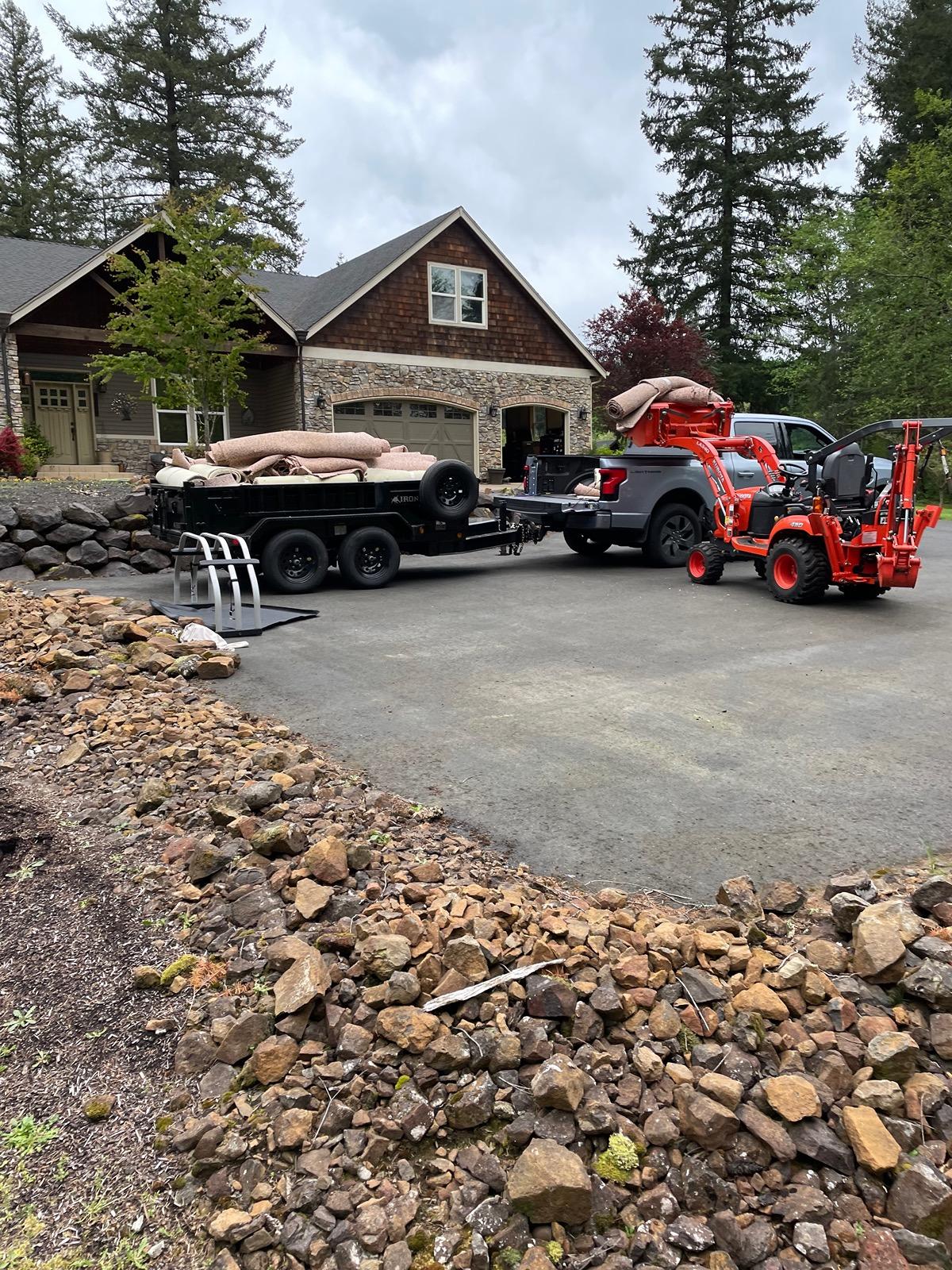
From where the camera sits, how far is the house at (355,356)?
67.1ft

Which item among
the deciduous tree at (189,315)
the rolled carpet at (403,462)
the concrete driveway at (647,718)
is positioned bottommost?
the concrete driveway at (647,718)

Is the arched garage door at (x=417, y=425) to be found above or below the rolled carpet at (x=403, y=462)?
above

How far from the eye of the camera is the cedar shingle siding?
75.3ft

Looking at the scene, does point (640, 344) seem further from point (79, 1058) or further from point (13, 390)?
point (79, 1058)

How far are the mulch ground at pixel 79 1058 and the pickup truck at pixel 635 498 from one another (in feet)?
30.9

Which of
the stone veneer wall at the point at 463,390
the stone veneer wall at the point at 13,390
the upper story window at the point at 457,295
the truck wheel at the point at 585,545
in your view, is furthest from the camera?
the upper story window at the point at 457,295

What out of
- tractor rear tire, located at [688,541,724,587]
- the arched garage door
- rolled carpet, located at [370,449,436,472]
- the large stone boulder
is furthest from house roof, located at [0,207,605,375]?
the large stone boulder

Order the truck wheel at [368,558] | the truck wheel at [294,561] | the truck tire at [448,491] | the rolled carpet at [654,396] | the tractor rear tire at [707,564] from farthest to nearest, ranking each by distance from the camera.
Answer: the rolled carpet at [654,396] < the truck tire at [448,491] < the truck wheel at [368,558] < the tractor rear tire at [707,564] < the truck wheel at [294,561]

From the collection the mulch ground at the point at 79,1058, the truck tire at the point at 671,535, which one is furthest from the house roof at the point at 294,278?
the mulch ground at the point at 79,1058

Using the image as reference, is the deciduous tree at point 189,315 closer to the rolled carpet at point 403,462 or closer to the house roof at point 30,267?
the house roof at point 30,267

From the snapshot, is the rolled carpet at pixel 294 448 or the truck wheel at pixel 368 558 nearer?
the rolled carpet at pixel 294 448

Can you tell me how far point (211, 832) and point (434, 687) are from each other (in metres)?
2.84

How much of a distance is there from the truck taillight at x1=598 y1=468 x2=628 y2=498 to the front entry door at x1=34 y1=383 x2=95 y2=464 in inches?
605

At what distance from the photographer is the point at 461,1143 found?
2461 mm
